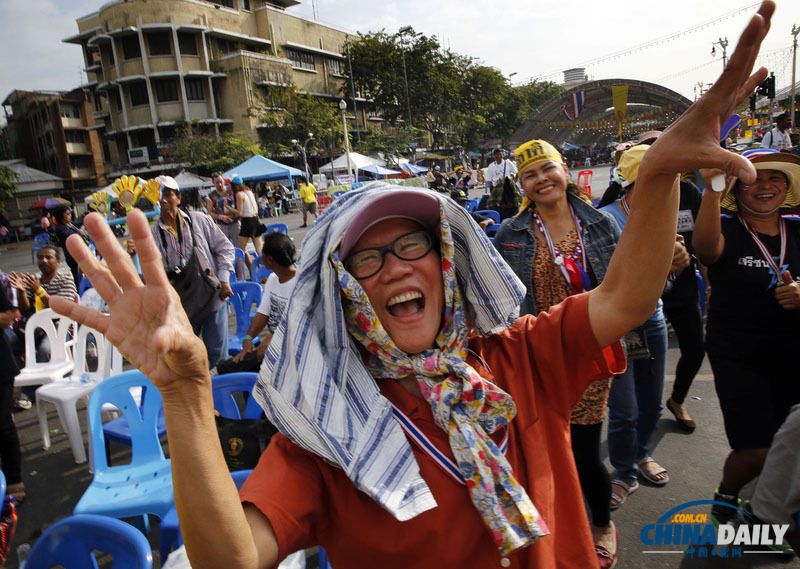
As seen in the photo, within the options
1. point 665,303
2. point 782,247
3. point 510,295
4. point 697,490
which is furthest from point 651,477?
point 510,295

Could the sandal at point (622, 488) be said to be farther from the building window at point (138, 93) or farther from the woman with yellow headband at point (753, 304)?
the building window at point (138, 93)

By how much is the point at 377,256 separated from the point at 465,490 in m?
0.69

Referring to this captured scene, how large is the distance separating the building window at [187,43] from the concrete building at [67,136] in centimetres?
1417

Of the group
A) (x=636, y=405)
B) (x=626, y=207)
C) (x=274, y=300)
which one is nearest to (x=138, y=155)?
(x=274, y=300)

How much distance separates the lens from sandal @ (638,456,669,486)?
3002 millimetres

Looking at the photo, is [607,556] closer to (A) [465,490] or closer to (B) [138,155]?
(A) [465,490]

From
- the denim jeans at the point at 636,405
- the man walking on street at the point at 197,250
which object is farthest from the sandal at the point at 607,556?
the man walking on street at the point at 197,250

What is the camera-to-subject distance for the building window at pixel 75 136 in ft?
174

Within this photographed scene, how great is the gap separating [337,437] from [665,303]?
295cm

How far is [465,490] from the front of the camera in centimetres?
123

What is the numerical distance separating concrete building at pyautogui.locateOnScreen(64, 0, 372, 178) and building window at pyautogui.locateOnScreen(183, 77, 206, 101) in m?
0.09

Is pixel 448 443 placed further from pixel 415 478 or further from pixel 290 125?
pixel 290 125

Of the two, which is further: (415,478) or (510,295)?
(510,295)

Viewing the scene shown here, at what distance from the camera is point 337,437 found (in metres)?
1.16
